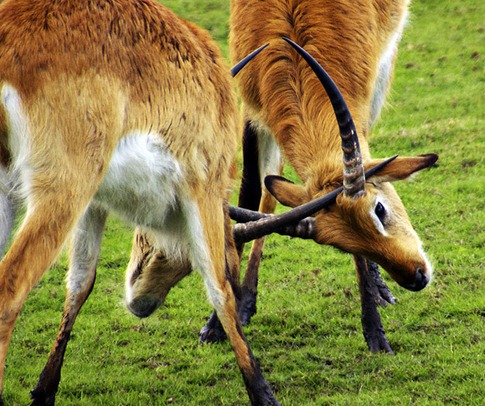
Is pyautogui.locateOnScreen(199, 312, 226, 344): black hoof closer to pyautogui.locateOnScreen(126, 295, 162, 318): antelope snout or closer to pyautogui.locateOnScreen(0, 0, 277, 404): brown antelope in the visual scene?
pyautogui.locateOnScreen(126, 295, 162, 318): antelope snout

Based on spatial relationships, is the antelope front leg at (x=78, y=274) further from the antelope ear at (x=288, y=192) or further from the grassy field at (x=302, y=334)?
the antelope ear at (x=288, y=192)

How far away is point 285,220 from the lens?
559 centimetres

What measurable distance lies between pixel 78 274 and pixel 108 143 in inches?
60.4

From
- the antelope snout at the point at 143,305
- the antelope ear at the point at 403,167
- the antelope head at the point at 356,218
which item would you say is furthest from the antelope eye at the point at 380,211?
the antelope snout at the point at 143,305

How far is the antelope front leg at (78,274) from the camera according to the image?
5605 millimetres

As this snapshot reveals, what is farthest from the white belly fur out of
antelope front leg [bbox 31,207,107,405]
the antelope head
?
the antelope head

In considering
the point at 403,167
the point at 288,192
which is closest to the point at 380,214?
the point at 403,167

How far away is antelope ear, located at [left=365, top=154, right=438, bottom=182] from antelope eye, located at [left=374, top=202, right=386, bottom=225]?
18 cm

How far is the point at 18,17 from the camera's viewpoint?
177 inches

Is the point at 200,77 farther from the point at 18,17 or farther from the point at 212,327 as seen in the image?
the point at 212,327

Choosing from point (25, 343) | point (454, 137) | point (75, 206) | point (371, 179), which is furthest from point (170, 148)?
point (454, 137)

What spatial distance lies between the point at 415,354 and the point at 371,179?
1360 mm

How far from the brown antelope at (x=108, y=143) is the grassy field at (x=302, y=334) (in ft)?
2.03

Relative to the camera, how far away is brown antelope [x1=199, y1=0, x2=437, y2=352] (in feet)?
18.9
